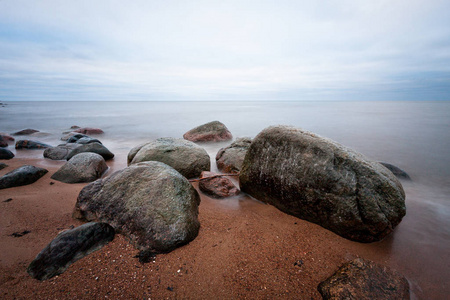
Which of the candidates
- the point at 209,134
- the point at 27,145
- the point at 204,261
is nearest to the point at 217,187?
the point at 204,261

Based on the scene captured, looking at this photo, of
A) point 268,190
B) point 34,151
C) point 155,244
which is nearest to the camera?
point 155,244

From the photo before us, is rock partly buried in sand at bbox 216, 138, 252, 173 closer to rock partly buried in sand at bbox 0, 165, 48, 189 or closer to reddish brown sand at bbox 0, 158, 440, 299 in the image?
reddish brown sand at bbox 0, 158, 440, 299

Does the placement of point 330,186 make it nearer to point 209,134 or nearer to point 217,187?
point 217,187

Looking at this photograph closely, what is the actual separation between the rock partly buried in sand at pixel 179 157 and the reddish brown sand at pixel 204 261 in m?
1.59

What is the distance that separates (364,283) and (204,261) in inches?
62.4

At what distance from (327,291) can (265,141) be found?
209cm

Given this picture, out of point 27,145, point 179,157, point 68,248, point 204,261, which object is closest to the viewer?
point 68,248

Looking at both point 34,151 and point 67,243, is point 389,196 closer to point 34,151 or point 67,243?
point 67,243

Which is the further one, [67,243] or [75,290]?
[67,243]

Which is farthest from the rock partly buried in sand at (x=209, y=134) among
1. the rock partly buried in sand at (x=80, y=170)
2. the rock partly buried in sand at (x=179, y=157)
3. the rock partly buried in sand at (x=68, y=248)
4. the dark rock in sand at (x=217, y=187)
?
the rock partly buried in sand at (x=68, y=248)

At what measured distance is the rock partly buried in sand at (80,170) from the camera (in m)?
4.29

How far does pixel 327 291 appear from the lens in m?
1.94

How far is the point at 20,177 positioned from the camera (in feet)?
13.0

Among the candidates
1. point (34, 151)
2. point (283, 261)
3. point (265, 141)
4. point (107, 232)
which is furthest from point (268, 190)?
point (34, 151)
